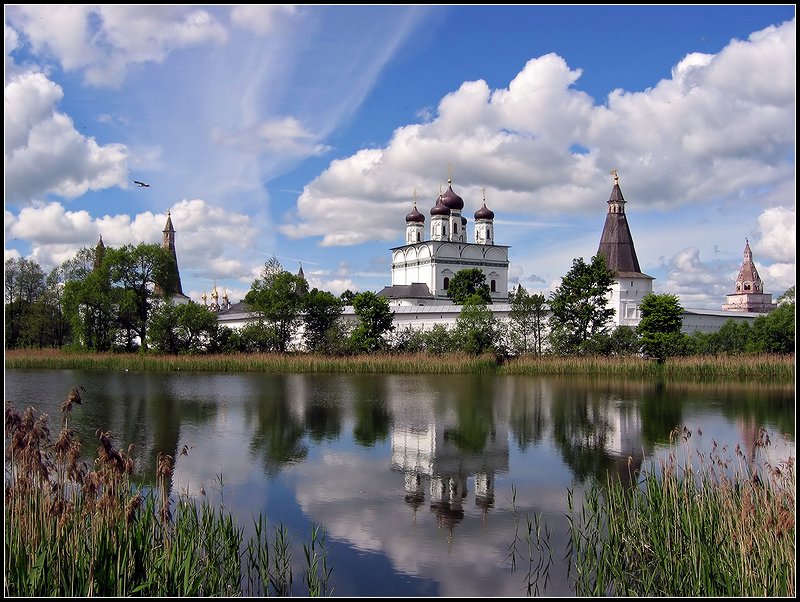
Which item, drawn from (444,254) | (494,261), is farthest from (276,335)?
(494,261)

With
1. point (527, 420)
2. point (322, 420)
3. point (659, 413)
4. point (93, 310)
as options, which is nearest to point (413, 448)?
point (322, 420)

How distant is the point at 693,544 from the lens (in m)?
5.36

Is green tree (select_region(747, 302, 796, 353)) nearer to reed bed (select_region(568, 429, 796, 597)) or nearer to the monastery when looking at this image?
the monastery

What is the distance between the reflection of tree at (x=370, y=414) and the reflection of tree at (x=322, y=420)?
14.5 inches

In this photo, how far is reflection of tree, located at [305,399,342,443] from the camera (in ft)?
42.8

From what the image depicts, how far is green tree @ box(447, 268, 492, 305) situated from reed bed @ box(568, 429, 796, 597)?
1687 inches

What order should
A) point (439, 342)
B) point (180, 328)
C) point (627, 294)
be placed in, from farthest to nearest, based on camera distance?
point (627, 294), point (180, 328), point (439, 342)

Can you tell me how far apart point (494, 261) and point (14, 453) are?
183ft

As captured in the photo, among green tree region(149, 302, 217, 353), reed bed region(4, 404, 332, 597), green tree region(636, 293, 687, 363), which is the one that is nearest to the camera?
reed bed region(4, 404, 332, 597)

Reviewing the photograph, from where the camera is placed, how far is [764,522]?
4.87 m

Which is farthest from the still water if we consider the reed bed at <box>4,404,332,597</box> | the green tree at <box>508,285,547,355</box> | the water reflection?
the green tree at <box>508,285,547,355</box>

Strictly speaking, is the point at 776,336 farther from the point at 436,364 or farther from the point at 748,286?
the point at 748,286

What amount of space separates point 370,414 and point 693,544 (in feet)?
35.0

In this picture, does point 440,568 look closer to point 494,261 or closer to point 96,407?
point 96,407
